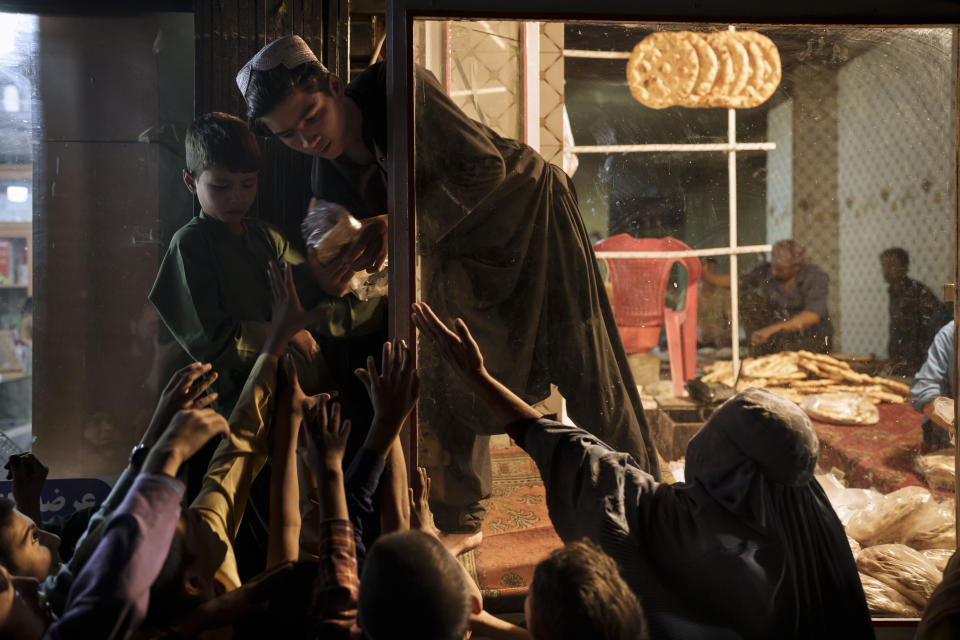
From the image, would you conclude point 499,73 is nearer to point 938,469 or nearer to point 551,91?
point 551,91

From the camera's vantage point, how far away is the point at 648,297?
214 centimetres

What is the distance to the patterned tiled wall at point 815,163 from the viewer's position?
215cm

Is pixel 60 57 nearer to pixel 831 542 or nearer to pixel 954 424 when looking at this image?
pixel 831 542

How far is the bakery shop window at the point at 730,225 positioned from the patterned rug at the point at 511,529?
21 centimetres

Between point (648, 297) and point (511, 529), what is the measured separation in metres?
0.87

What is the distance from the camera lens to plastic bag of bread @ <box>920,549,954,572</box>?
2.15m

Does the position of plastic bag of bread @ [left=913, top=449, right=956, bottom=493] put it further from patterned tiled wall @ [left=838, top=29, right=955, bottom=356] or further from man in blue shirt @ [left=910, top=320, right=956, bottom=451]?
patterned tiled wall @ [left=838, top=29, right=955, bottom=356]

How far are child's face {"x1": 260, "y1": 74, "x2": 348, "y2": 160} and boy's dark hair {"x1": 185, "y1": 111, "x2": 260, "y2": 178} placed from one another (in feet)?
0.29

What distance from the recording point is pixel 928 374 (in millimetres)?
2180

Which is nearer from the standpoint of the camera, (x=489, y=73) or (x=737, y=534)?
(x=737, y=534)

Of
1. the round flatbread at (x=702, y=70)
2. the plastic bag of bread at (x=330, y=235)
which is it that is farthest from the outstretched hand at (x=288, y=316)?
the round flatbread at (x=702, y=70)

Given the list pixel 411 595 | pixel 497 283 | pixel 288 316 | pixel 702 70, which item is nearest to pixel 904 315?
pixel 702 70

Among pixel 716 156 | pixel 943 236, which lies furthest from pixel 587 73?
pixel 943 236

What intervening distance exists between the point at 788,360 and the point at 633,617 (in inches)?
44.6
